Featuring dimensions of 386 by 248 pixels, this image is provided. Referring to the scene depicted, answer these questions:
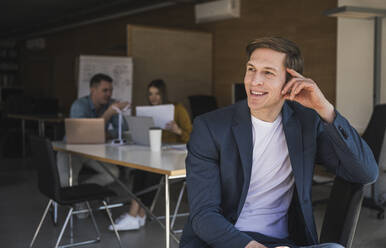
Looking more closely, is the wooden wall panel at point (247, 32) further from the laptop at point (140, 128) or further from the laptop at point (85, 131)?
the laptop at point (85, 131)

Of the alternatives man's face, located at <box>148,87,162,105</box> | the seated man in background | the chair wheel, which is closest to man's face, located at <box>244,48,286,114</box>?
the seated man in background

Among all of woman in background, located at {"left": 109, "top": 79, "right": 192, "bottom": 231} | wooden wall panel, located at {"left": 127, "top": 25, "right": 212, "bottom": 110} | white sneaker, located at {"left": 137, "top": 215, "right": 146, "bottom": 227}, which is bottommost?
white sneaker, located at {"left": 137, "top": 215, "right": 146, "bottom": 227}

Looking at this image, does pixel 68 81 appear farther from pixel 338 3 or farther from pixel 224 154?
pixel 224 154

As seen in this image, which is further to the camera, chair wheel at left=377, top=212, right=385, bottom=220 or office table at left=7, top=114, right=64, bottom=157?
office table at left=7, top=114, right=64, bottom=157

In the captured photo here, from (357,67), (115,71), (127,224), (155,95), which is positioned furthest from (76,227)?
(357,67)

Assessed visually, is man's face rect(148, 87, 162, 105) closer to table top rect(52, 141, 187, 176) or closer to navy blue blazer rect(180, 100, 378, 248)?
table top rect(52, 141, 187, 176)

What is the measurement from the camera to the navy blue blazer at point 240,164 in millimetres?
1610

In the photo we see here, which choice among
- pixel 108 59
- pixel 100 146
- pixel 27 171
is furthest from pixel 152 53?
pixel 100 146

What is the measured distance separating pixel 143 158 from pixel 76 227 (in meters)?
1.34

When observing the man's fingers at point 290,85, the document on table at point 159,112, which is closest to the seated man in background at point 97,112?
the document on table at point 159,112

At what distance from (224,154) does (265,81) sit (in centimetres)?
30

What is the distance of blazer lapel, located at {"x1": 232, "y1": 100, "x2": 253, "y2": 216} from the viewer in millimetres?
1697

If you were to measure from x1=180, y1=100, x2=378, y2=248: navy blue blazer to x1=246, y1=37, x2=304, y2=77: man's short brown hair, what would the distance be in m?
0.19

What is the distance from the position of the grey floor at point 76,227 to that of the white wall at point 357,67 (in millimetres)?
1075
